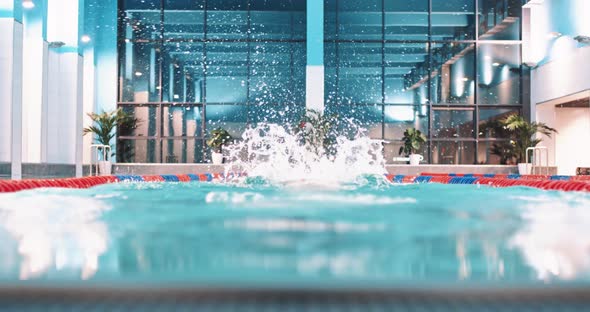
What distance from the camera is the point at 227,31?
46.7 ft

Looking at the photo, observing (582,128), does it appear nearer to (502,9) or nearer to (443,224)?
(502,9)

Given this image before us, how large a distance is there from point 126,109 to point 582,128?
11.5 meters

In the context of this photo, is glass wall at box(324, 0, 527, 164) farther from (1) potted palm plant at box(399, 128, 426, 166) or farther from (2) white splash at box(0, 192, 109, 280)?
(2) white splash at box(0, 192, 109, 280)

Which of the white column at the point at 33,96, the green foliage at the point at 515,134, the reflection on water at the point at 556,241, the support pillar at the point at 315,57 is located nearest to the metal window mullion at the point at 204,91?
the support pillar at the point at 315,57

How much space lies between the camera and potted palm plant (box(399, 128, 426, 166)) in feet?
41.9

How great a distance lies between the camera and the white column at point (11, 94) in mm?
7684

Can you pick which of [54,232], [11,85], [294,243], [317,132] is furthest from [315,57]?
[294,243]

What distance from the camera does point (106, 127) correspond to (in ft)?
40.7

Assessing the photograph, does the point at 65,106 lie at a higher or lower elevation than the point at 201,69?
lower

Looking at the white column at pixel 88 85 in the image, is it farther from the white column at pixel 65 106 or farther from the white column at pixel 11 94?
the white column at pixel 11 94

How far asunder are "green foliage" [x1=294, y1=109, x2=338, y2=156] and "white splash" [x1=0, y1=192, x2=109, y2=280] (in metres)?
9.07

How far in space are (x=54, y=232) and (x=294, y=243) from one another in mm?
1057

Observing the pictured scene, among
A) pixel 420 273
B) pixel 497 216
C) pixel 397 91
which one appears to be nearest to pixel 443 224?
pixel 497 216

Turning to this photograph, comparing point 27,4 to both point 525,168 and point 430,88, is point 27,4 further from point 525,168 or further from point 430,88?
point 525,168
